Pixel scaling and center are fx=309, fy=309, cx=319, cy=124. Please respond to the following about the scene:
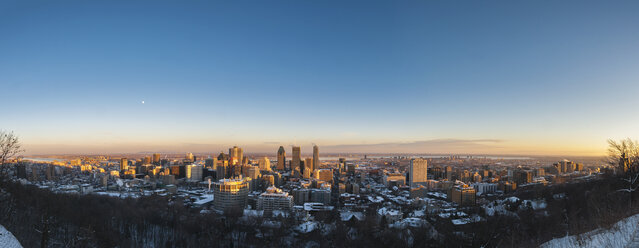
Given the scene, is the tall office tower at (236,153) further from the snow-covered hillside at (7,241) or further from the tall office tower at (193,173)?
the snow-covered hillside at (7,241)

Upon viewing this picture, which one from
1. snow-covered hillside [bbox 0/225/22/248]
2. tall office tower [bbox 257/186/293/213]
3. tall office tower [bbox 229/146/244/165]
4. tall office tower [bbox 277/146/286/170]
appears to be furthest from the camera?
tall office tower [bbox 277/146/286/170]

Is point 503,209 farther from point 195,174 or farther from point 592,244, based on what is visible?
point 195,174

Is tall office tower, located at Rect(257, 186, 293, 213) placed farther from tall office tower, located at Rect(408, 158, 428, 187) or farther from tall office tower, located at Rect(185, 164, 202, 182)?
tall office tower, located at Rect(185, 164, 202, 182)

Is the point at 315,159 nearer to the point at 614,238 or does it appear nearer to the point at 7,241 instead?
the point at 7,241

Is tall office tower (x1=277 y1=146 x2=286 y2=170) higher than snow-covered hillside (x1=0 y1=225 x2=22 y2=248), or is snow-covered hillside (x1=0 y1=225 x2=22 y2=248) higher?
snow-covered hillside (x1=0 y1=225 x2=22 y2=248)

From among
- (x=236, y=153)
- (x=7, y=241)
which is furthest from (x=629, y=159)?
(x=236, y=153)

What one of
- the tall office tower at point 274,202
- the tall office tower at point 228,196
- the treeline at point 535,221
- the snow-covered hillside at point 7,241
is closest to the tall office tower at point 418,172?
the treeline at point 535,221

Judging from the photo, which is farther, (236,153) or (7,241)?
(236,153)

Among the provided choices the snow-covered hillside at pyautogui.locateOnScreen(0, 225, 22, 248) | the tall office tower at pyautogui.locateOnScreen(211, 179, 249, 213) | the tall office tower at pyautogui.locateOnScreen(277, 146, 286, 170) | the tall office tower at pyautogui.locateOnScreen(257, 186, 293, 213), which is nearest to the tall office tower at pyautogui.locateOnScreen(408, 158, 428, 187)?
the tall office tower at pyautogui.locateOnScreen(257, 186, 293, 213)
